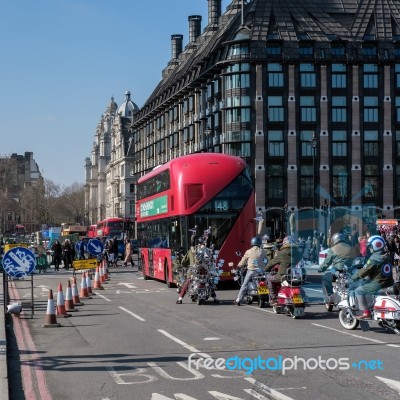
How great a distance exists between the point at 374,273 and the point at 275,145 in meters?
70.1

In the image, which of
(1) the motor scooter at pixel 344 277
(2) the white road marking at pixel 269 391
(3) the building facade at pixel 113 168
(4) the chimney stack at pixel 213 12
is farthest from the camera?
(3) the building facade at pixel 113 168

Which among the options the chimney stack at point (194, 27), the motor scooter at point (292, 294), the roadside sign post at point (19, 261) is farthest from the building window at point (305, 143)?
the roadside sign post at point (19, 261)

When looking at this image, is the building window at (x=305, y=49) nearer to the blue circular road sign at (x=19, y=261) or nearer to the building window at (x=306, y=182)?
the building window at (x=306, y=182)

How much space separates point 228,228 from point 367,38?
63.9m

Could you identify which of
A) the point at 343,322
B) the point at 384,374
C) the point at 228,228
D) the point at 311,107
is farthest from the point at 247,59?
the point at 384,374

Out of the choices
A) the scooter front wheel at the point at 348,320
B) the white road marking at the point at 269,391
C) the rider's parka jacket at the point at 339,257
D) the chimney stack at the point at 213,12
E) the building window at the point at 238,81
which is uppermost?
the chimney stack at the point at 213,12

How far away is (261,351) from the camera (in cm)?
1276

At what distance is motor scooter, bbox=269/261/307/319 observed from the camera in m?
17.9

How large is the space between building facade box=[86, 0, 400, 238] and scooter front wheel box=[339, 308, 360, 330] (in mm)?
67531

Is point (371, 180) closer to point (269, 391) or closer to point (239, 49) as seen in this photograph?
point (239, 49)

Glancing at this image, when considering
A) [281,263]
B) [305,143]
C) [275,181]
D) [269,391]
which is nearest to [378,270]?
[281,263]

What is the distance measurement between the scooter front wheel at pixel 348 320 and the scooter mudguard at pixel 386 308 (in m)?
0.72

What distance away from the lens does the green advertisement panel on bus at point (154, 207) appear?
2893 centimetres

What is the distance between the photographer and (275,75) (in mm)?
85125
